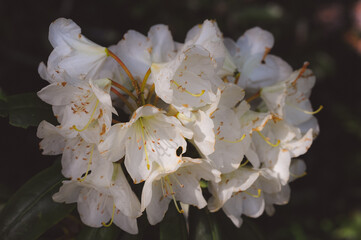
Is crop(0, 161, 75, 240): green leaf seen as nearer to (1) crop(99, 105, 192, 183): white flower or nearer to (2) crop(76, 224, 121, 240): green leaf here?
(2) crop(76, 224, 121, 240): green leaf

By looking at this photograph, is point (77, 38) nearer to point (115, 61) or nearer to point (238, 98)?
point (115, 61)

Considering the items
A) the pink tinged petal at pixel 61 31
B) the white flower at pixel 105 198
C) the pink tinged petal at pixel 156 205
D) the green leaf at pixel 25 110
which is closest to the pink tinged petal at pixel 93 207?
the white flower at pixel 105 198

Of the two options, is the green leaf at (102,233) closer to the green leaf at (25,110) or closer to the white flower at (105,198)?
the white flower at (105,198)

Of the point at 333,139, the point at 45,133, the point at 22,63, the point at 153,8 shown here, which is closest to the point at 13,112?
the point at 45,133

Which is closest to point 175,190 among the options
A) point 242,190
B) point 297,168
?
point 242,190

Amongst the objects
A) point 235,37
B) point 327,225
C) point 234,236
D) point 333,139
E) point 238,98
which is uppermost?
point 238,98

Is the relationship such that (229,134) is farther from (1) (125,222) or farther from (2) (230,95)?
(1) (125,222)
